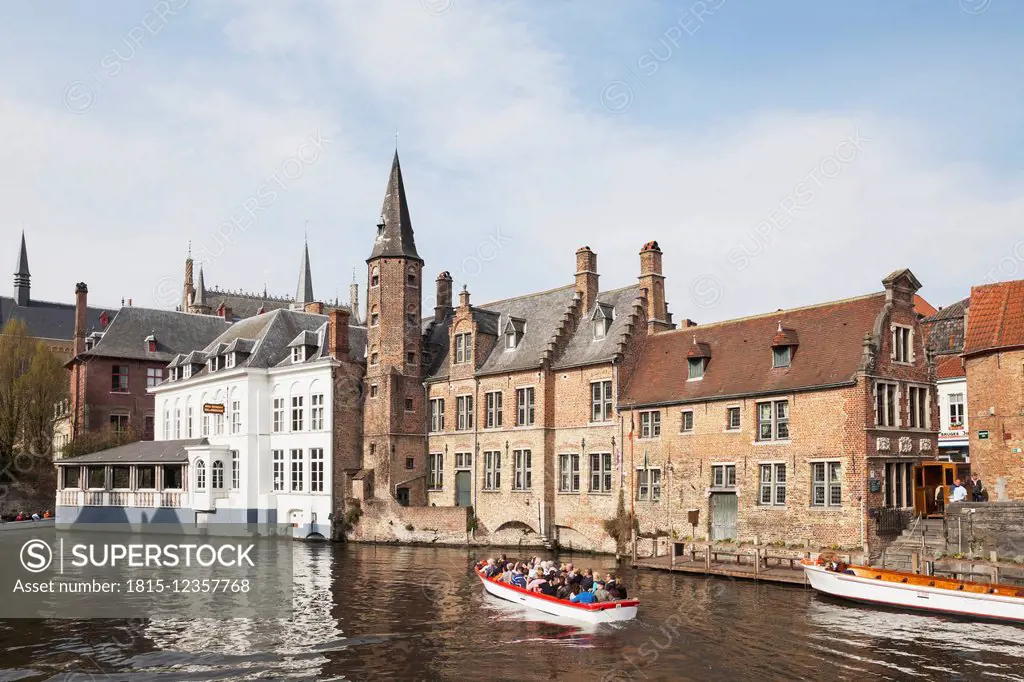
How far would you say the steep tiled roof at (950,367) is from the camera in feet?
168

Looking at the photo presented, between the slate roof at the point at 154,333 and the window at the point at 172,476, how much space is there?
11.4m

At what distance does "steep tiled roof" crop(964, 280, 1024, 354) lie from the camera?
128 ft

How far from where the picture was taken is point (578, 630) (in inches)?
1072

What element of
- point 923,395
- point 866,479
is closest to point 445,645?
point 866,479

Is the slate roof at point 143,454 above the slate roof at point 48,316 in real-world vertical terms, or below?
below

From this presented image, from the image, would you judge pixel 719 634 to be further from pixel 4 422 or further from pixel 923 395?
pixel 4 422

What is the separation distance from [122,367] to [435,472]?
99.6ft

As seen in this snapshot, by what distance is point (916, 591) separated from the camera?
96.1 ft

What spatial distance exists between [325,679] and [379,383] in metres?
33.1

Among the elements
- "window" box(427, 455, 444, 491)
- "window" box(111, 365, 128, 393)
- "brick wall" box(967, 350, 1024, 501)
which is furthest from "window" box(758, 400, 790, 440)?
"window" box(111, 365, 128, 393)

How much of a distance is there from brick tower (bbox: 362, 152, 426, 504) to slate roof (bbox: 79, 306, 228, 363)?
983 inches

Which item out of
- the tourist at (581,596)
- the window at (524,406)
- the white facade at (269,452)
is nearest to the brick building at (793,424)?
the window at (524,406)

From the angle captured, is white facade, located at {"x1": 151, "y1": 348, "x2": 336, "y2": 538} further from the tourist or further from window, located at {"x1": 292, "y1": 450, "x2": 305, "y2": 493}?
the tourist

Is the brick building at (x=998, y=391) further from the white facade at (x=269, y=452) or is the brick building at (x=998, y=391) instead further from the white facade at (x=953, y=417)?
the white facade at (x=269, y=452)
